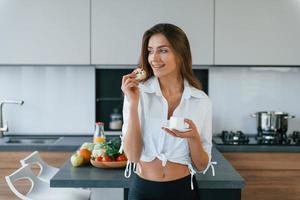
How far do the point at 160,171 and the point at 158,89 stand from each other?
1.10ft

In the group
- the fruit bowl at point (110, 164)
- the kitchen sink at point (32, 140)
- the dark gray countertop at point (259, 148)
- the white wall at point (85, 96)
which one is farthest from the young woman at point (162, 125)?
the white wall at point (85, 96)

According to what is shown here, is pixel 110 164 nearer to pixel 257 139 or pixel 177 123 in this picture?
pixel 177 123

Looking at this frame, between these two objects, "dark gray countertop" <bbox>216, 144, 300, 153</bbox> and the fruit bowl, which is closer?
the fruit bowl

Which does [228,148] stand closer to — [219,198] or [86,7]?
[219,198]

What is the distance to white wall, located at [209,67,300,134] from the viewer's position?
3.93m

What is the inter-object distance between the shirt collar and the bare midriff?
0.92 ft

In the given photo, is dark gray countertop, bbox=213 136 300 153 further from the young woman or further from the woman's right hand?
the woman's right hand

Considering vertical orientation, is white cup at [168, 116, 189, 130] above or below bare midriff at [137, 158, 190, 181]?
above

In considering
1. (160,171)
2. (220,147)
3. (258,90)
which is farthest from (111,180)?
(258,90)

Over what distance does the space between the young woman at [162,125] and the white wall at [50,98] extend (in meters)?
2.18

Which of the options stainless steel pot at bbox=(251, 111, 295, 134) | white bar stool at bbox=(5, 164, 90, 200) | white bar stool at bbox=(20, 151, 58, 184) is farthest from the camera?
stainless steel pot at bbox=(251, 111, 295, 134)

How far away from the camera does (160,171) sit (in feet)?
5.99

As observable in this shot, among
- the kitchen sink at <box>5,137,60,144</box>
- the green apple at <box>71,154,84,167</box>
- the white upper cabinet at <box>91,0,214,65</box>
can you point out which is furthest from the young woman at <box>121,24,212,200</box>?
the kitchen sink at <box>5,137,60,144</box>

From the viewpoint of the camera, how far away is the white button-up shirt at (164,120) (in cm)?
181
